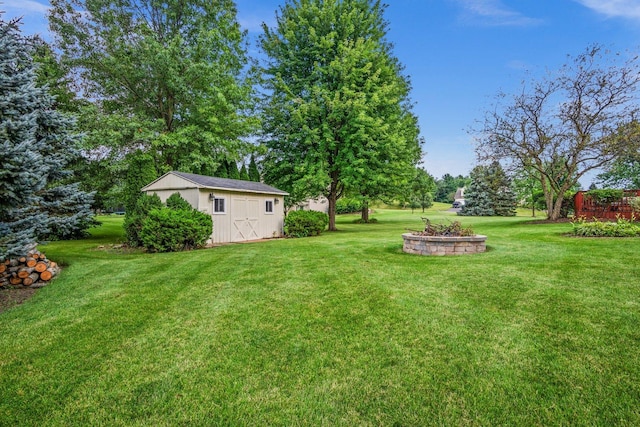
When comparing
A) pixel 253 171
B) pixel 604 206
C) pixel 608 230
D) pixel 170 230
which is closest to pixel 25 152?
pixel 170 230

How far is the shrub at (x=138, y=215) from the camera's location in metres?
10.4

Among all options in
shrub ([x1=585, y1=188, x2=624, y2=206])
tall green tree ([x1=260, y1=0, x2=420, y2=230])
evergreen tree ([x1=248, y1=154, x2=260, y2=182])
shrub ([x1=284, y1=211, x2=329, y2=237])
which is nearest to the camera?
shrub ([x1=284, y1=211, x2=329, y2=237])

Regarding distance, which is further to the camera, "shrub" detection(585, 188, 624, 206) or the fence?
"shrub" detection(585, 188, 624, 206)

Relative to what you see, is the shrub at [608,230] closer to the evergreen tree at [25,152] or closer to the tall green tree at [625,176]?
the evergreen tree at [25,152]

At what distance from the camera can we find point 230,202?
1241cm

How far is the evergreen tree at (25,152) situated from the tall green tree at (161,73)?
7788mm

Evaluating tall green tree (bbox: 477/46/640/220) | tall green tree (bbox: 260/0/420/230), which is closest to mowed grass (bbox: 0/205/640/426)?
tall green tree (bbox: 260/0/420/230)

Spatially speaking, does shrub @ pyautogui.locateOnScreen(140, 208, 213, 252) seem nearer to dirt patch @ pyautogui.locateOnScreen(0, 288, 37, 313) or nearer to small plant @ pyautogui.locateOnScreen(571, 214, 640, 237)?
dirt patch @ pyautogui.locateOnScreen(0, 288, 37, 313)

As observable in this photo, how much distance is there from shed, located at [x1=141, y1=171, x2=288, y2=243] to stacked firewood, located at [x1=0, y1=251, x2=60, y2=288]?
17.4 ft

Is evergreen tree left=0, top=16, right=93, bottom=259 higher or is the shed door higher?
evergreen tree left=0, top=16, right=93, bottom=259

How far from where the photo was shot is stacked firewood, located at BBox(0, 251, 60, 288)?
18.7 feet

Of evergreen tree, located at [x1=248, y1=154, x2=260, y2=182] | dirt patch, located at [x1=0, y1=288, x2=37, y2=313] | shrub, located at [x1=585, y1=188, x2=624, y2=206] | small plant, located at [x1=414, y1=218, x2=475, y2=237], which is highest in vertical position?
evergreen tree, located at [x1=248, y1=154, x2=260, y2=182]

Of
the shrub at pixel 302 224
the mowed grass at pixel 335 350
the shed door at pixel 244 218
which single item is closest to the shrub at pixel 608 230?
the mowed grass at pixel 335 350

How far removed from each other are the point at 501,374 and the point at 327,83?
15.7 m
